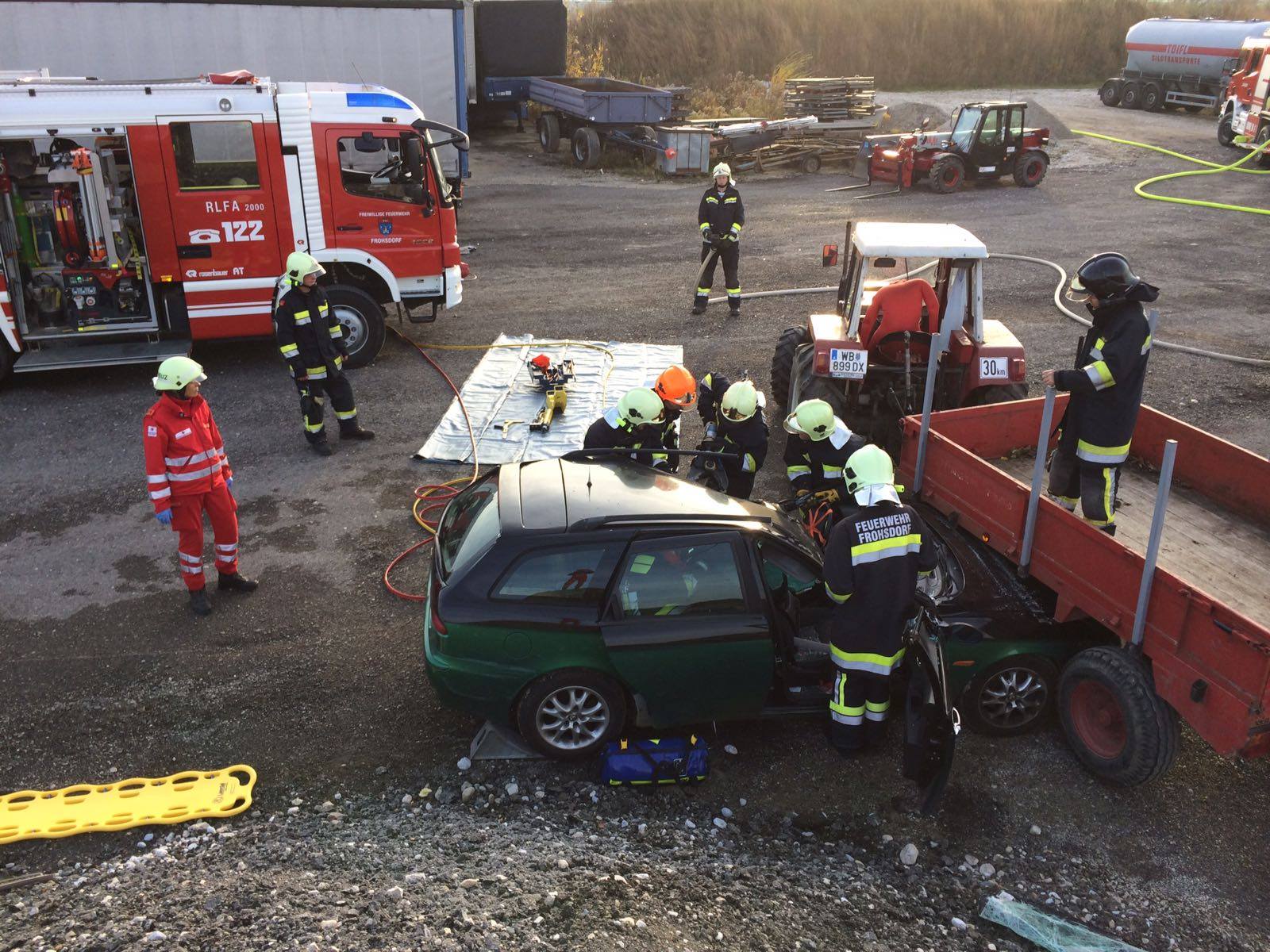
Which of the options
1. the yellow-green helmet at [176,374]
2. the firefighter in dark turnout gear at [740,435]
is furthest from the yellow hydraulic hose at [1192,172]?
the yellow-green helmet at [176,374]

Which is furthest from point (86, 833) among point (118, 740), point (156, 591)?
point (156, 591)

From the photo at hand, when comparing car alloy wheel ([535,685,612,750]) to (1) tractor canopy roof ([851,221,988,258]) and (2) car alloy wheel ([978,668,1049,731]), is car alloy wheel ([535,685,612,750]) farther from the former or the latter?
(1) tractor canopy roof ([851,221,988,258])

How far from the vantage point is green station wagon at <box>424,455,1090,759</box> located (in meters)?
5.23

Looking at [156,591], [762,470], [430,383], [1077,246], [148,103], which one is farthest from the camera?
[1077,246]

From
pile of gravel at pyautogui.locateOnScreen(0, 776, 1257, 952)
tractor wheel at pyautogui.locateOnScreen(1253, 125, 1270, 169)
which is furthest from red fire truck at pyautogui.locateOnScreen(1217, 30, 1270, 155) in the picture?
pile of gravel at pyautogui.locateOnScreen(0, 776, 1257, 952)

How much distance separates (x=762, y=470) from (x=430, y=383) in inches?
163

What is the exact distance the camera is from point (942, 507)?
6.58 meters

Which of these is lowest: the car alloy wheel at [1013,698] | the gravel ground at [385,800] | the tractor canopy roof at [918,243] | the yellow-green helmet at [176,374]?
the gravel ground at [385,800]

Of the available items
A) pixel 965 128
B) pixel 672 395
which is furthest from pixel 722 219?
pixel 965 128

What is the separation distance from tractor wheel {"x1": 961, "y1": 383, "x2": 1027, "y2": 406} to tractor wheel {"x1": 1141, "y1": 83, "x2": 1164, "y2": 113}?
91.1 ft

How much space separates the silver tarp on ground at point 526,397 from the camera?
973cm

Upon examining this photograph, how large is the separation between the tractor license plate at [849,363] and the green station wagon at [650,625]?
3.10 meters

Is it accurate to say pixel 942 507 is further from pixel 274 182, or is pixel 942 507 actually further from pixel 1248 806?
pixel 274 182

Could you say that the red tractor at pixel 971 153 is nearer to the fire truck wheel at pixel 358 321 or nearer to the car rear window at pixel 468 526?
the fire truck wheel at pixel 358 321
